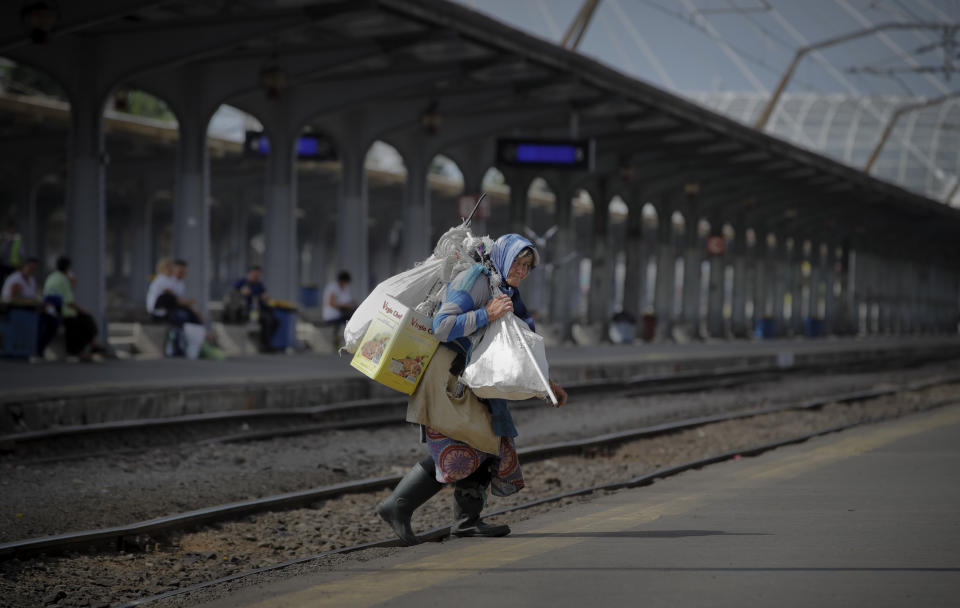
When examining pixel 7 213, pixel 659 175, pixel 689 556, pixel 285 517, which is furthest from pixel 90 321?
pixel 7 213

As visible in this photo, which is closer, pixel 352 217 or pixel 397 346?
pixel 397 346

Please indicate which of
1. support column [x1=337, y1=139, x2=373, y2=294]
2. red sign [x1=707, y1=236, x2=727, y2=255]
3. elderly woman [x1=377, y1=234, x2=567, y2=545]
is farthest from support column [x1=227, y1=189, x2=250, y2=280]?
elderly woman [x1=377, y1=234, x2=567, y2=545]

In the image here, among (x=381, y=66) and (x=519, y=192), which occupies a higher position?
(x=381, y=66)

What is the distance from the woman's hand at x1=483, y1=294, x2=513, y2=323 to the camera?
5.64 metres

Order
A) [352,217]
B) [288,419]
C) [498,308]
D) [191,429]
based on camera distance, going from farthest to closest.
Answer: [352,217] < [288,419] < [191,429] < [498,308]

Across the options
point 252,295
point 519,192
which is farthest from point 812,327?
point 252,295

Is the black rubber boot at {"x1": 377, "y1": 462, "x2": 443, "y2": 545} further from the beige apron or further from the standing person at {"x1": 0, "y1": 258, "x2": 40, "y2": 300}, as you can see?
the standing person at {"x1": 0, "y1": 258, "x2": 40, "y2": 300}

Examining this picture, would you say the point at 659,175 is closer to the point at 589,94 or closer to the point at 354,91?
the point at 589,94

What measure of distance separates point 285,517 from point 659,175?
27850mm

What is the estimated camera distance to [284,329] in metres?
21.9

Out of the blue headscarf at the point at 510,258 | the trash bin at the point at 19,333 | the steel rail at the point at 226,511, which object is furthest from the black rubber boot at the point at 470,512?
the trash bin at the point at 19,333

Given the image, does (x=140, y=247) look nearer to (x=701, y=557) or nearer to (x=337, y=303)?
(x=337, y=303)

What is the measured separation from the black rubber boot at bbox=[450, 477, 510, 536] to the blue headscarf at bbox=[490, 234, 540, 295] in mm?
1034

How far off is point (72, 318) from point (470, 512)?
40.7 feet
